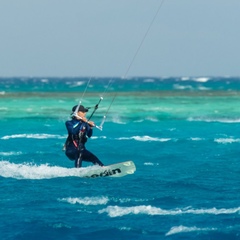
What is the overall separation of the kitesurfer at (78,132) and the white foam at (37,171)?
0.53m

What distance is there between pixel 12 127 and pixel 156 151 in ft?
55.4

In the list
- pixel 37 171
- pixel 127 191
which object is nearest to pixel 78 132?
pixel 37 171

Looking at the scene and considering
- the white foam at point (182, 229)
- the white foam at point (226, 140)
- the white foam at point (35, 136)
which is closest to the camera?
the white foam at point (182, 229)

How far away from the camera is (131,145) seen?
33406mm

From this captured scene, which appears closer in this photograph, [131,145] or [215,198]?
[215,198]

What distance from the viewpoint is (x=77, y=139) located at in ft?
74.3

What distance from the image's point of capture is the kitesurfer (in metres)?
22.4

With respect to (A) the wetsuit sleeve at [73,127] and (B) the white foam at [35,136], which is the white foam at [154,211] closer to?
(A) the wetsuit sleeve at [73,127]

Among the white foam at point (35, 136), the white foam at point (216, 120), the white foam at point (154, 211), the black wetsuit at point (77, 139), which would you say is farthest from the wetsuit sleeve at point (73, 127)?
the white foam at point (216, 120)

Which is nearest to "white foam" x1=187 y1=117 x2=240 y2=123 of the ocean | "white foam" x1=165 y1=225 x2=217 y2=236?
the ocean

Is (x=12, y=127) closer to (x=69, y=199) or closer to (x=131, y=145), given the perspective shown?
(x=131, y=145)

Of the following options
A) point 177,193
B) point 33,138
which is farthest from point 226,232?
point 33,138

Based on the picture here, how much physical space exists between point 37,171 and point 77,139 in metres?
2.26

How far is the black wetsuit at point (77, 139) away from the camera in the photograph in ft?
73.5
